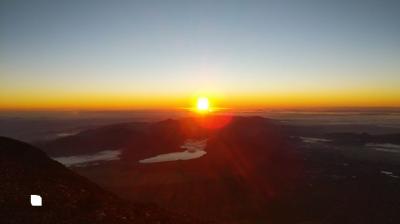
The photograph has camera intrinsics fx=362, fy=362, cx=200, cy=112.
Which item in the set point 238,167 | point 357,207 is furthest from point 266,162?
point 357,207

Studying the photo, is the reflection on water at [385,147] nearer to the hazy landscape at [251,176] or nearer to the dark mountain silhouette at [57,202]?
the hazy landscape at [251,176]

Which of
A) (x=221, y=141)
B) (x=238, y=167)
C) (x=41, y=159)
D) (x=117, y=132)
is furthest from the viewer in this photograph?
(x=117, y=132)

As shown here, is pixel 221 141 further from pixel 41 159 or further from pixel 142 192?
pixel 41 159

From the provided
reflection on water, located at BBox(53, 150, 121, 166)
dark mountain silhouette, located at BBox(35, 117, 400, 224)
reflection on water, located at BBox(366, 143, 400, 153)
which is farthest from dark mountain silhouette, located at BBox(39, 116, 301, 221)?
reflection on water, located at BBox(366, 143, 400, 153)

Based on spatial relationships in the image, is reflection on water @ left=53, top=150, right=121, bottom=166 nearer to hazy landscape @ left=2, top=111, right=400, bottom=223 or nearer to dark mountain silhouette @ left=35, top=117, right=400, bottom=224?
hazy landscape @ left=2, top=111, right=400, bottom=223

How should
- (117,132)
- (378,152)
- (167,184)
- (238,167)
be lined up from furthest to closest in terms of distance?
(117,132) → (378,152) → (238,167) → (167,184)

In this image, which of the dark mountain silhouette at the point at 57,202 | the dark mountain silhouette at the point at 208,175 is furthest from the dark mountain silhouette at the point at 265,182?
the dark mountain silhouette at the point at 57,202

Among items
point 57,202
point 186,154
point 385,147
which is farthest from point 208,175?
point 385,147
